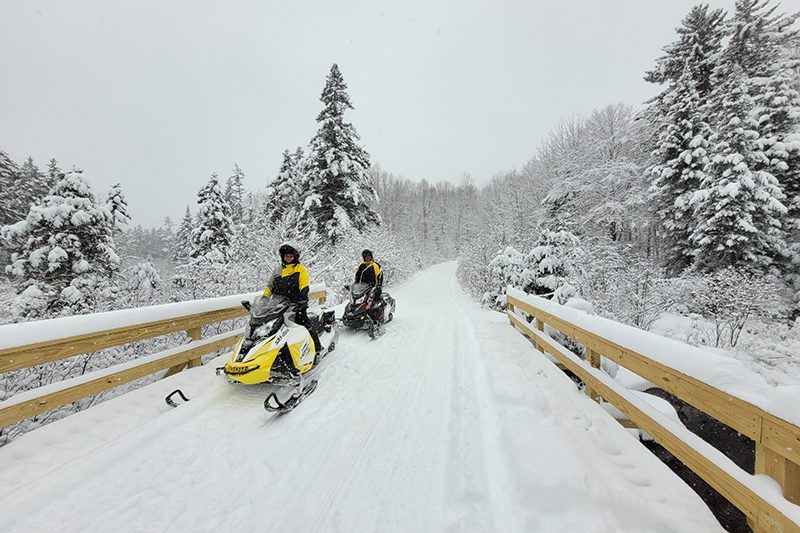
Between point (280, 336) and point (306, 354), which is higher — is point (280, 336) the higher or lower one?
the higher one

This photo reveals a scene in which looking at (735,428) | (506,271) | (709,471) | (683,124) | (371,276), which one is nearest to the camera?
(735,428)

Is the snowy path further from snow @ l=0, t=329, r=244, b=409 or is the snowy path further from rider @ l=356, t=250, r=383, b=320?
rider @ l=356, t=250, r=383, b=320

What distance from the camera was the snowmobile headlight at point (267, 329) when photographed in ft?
12.5

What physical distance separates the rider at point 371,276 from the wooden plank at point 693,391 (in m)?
4.39

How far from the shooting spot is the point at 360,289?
6.80 meters

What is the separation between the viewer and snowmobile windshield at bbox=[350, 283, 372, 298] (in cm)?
673

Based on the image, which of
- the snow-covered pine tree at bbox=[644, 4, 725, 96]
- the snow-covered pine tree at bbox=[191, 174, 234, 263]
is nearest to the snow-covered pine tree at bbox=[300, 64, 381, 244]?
the snow-covered pine tree at bbox=[191, 174, 234, 263]

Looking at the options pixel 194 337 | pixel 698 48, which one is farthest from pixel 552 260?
pixel 698 48

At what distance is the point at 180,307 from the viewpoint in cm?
427

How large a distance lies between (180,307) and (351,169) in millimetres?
13746

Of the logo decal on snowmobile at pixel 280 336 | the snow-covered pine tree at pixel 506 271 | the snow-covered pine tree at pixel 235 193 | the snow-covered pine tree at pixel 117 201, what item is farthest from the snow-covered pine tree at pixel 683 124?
the snow-covered pine tree at pixel 235 193

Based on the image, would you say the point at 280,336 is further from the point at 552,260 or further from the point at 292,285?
the point at 552,260

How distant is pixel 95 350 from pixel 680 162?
61.7 feet

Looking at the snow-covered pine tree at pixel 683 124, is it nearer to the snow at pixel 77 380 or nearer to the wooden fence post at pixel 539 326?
the wooden fence post at pixel 539 326
